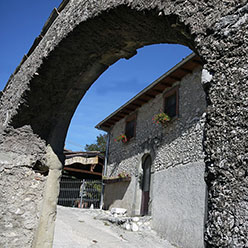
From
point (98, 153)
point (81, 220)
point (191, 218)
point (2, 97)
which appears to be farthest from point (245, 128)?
point (98, 153)

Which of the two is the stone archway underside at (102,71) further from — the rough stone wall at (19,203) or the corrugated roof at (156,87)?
the corrugated roof at (156,87)

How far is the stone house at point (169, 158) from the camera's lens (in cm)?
720

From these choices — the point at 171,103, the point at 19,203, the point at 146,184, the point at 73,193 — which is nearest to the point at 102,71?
the point at 19,203

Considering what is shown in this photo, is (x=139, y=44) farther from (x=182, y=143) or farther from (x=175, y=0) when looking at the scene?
(x=182, y=143)

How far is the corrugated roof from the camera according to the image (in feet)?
27.3

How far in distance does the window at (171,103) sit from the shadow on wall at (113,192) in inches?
129

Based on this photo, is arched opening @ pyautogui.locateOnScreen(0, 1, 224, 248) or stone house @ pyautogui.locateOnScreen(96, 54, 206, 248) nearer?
arched opening @ pyautogui.locateOnScreen(0, 1, 224, 248)

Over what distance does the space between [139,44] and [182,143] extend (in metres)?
5.74

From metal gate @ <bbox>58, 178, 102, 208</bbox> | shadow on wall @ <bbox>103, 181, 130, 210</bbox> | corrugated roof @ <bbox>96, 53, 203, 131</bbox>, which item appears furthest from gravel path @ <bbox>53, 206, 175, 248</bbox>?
corrugated roof @ <bbox>96, 53, 203, 131</bbox>

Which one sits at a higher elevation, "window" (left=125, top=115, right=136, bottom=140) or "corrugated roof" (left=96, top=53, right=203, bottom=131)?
"corrugated roof" (left=96, top=53, right=203, bottom=131)

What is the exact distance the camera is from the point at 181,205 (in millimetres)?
7453

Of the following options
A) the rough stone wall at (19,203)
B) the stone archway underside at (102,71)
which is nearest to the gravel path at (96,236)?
the rough stone wall at (19,203)

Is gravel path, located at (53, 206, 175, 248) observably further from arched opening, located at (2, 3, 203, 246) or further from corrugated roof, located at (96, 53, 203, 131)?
corrugated roof, located at (96, 53, 203, 131)

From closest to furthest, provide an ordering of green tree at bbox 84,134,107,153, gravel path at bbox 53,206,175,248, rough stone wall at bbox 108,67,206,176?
1. gravel path at bbox 53,206,175,248
2. rough stone wall at bbox 108,67,206,176
3. green tree at bbox 84,134,107,153
